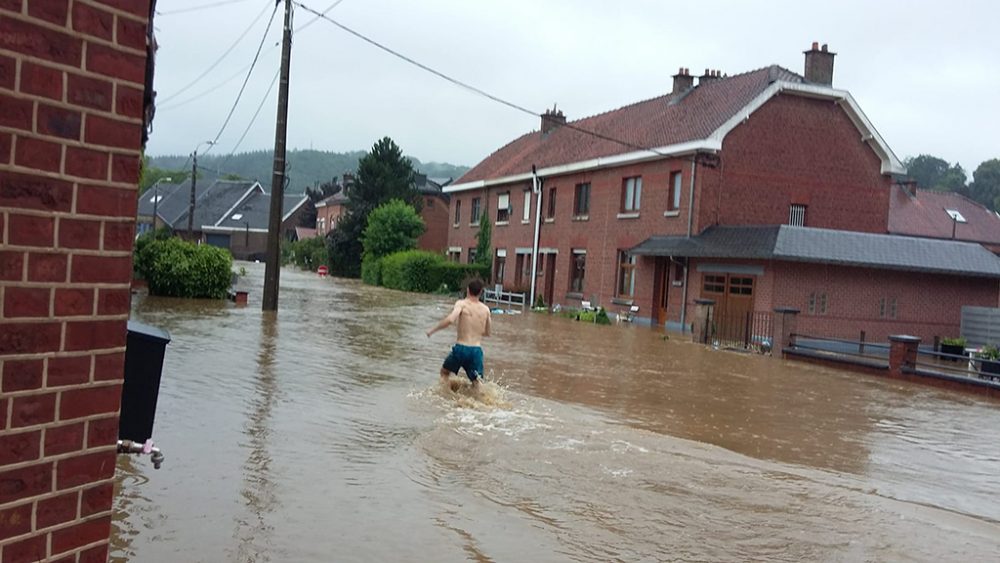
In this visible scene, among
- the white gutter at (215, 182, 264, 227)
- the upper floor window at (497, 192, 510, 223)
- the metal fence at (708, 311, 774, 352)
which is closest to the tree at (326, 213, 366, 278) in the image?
the upper floor window at (497, 192, 510, 223)

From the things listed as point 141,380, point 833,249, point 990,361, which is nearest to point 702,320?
point 833,249

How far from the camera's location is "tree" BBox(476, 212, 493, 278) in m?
43.7

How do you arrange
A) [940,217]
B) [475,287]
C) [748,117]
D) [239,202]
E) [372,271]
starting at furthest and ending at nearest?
[239,202], [372,271], [940,217], [748,117], [475,287]

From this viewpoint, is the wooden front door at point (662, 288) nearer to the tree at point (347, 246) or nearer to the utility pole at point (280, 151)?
the utility pole at point (280, 151)

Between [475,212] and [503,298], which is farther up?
[475,212]

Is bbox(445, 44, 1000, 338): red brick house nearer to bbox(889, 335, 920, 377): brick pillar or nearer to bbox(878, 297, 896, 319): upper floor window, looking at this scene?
bbox(878, 297, 896, 319): upper floor window

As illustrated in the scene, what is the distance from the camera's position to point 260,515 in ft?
20.2

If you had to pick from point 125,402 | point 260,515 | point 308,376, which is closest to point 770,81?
point 308,376

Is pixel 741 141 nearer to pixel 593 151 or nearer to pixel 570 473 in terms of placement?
pixel 593 151

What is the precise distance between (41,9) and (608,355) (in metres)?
17.6

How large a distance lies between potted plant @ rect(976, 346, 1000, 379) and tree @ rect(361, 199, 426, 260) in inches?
1339

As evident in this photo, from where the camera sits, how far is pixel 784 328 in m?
21.7

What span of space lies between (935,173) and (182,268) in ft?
343

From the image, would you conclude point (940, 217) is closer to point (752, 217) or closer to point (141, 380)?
point (752, 217)
